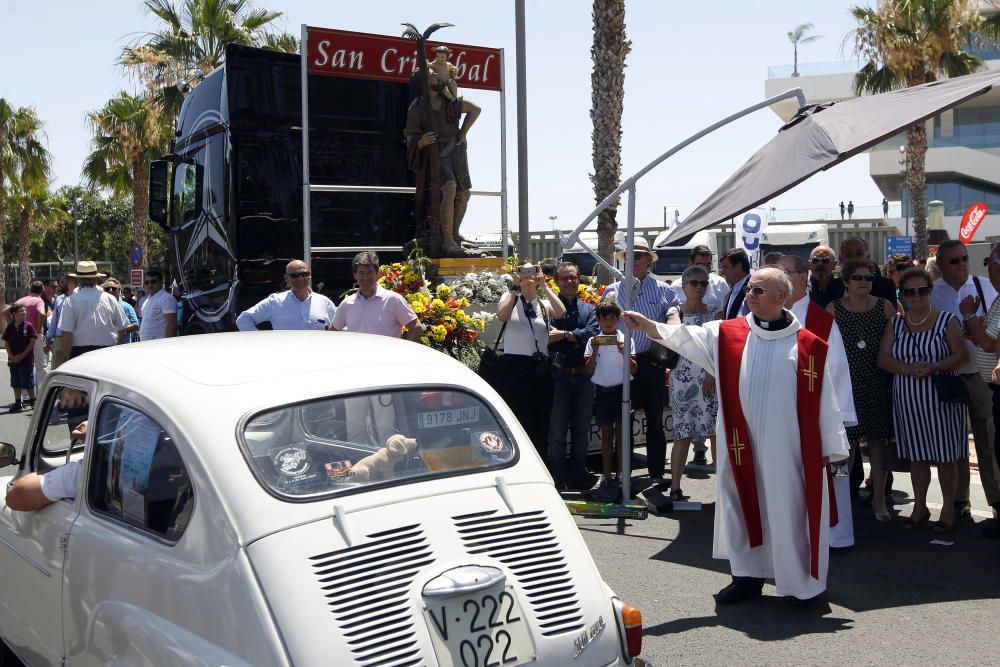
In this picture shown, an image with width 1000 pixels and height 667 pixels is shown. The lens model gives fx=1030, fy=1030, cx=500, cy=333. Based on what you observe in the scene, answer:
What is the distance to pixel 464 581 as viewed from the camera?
3.06 metres

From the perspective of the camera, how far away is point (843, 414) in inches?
233

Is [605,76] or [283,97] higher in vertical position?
[605,76]

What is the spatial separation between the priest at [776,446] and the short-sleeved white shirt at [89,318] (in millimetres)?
8687

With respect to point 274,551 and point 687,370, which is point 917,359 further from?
point 274,551

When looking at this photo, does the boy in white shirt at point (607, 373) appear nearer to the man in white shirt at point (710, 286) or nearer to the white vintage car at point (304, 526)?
the man in white shirt at point (710, 286)

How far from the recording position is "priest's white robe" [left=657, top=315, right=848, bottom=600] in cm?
554

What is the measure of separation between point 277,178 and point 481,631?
8.21 m

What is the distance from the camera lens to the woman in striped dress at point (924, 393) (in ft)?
23.3

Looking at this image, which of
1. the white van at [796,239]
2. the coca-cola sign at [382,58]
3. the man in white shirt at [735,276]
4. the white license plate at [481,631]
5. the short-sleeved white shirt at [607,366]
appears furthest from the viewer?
the white van at [796,239]

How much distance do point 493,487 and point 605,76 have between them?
12.7m

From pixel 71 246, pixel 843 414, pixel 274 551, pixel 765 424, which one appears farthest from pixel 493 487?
pixel 71 246

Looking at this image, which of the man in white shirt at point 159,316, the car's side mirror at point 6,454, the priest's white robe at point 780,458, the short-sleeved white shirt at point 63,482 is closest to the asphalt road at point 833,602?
the priest's white robe at point 780,458

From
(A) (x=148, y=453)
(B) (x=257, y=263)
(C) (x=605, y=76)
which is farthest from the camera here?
(C) (x=605, y=76)

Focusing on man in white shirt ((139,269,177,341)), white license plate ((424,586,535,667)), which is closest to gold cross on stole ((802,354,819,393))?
white license plate ((424,586,535,667))
